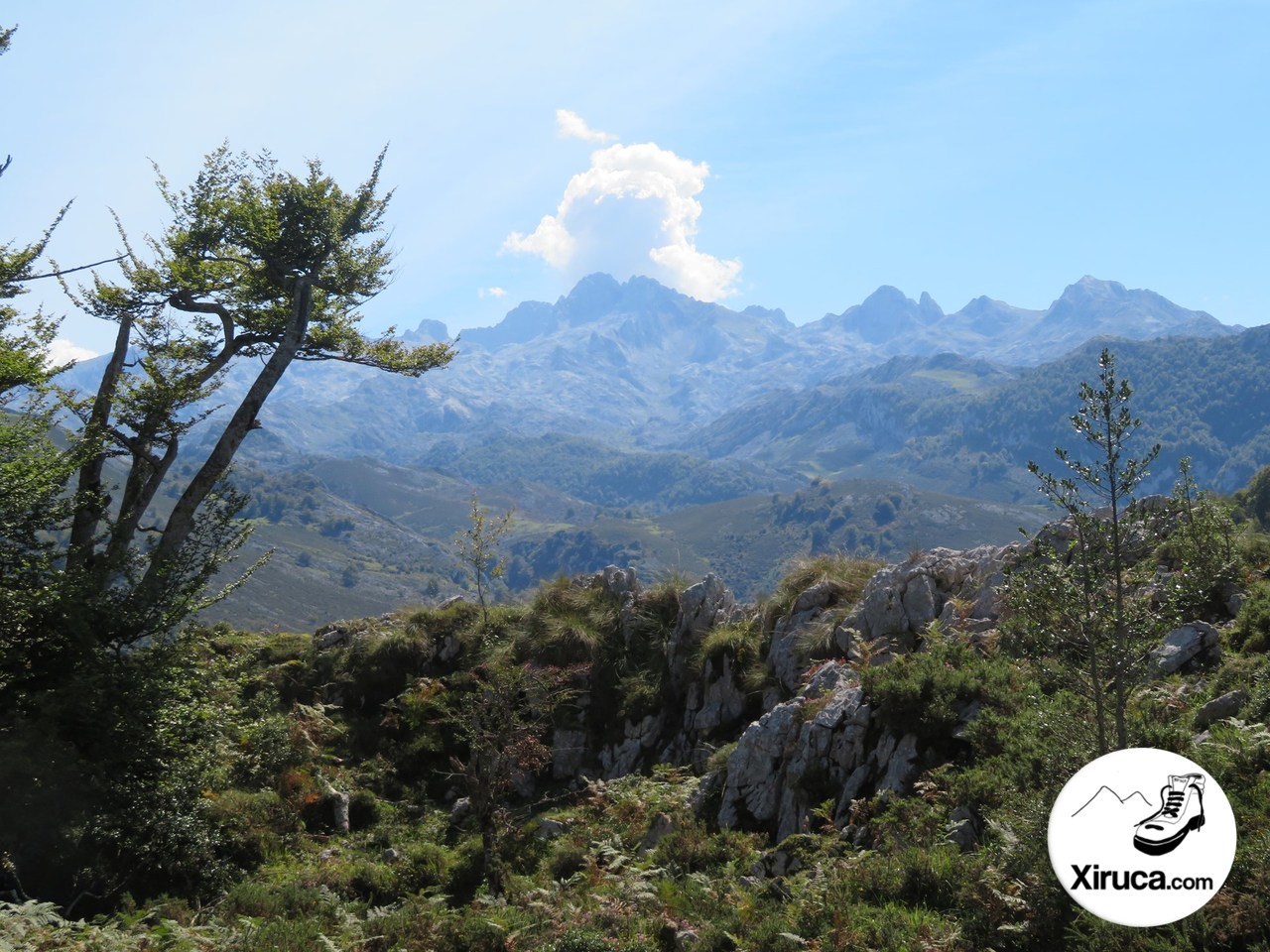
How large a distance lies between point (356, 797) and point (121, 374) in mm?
11263

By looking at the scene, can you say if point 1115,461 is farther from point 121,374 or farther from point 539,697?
point 121,374

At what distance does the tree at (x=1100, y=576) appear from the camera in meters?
8.26

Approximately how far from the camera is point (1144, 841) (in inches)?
283

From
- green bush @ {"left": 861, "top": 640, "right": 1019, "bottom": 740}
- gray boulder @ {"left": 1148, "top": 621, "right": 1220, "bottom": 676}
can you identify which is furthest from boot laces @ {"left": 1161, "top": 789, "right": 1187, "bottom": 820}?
gray boulder @ {"left": 1148, "top": 621, "right": 1220, "bottom": 676}

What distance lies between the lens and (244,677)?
54.2 feet

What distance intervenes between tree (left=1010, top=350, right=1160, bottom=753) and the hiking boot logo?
89cm

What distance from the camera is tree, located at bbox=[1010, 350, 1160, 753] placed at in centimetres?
826

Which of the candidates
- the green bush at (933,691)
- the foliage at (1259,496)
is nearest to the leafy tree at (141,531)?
the green bush at (933,691)

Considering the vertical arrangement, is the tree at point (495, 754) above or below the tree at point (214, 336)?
below

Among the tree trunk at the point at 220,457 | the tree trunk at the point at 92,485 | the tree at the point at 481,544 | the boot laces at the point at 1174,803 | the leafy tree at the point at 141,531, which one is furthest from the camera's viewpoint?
the tree at the point at 481,544

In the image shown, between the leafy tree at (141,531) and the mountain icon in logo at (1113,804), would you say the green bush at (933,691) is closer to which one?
the mountain icon in logo at (1113,804)

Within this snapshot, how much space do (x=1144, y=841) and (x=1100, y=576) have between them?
2.64 m

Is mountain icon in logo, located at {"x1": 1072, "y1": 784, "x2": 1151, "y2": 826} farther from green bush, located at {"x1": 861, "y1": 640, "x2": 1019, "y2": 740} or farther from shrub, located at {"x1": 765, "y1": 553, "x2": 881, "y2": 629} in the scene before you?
shrub, located at {"x1": 765, "y1": 553, "x2": 881, "y2": 629}

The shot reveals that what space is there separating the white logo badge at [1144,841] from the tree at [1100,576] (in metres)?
0.79
